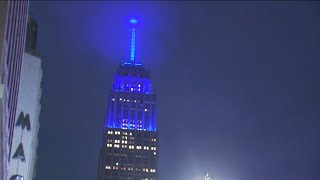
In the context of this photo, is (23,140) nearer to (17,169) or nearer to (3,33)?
(17,169)

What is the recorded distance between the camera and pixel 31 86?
441 feet

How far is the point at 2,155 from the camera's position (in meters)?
62.8

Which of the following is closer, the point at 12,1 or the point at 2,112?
the point at 2,112

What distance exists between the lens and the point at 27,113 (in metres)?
129

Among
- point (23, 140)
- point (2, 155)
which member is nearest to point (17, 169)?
point (23, 140)

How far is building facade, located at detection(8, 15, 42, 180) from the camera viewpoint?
395 ft

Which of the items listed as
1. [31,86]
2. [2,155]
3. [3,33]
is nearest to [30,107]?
[31,86]

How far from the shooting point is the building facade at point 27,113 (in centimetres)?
12031

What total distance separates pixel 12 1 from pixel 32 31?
81394mm

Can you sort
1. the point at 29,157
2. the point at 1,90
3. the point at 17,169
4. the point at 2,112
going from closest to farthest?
the point at 1,90
the point at 2,112
the point at 17,169
the point at 29,157

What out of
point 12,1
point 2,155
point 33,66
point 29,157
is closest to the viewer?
point 12,1

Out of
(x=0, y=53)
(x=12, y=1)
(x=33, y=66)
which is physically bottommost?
(x=0, y=53)

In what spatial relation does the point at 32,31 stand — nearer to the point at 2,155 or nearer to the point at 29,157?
the point at 29,157

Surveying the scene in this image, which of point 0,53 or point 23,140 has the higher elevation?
point 23,140
